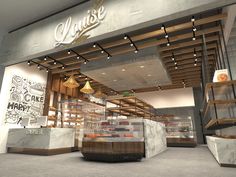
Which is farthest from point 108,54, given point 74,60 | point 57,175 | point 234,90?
point 57,175

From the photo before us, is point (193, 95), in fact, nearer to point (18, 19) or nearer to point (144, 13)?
point (144, 13)

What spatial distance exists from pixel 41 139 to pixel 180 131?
7720mm

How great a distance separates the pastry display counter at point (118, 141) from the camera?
4457 millimetres

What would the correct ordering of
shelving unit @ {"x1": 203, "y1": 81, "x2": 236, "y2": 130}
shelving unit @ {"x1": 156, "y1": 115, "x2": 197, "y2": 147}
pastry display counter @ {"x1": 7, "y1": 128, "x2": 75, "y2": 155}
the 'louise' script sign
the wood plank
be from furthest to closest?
1. shelving unit @ {"x1": 156, "y1": 115, "x2": 197, "y2": 147}
2. the wood plank
3. pastry display counter @ {"x1": 7, "y1": 128, "x2": 75, "y2": 155}
4. the 'louise' script sign
5. shelving unit @ {"x1": 203, "y1": 81, "x2": 236, "y2": 130}

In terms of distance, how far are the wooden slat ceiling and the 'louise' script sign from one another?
6.09 feet

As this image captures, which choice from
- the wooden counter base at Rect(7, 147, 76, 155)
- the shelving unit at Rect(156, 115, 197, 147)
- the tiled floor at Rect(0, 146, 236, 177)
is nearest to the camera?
the tiled floor at Rect(0, 146, 236, 177)

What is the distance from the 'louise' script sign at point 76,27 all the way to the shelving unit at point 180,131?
8122 millimetres

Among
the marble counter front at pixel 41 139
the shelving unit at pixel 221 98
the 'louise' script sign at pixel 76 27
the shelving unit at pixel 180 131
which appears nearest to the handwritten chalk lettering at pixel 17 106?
the marble counter front at pixel 41 139

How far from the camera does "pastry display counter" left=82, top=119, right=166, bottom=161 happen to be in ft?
14.6

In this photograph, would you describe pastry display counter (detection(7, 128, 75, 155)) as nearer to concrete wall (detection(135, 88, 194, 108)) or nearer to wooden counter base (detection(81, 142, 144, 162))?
wooden counter base (detection(81, 142, 144, 162))

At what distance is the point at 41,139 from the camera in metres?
6.25

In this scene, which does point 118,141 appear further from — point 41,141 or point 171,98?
point 171,98

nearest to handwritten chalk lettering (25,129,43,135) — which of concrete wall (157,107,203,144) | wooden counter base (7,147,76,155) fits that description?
wooden counter base (7,147,76,155)

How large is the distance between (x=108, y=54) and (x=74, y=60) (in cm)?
203
